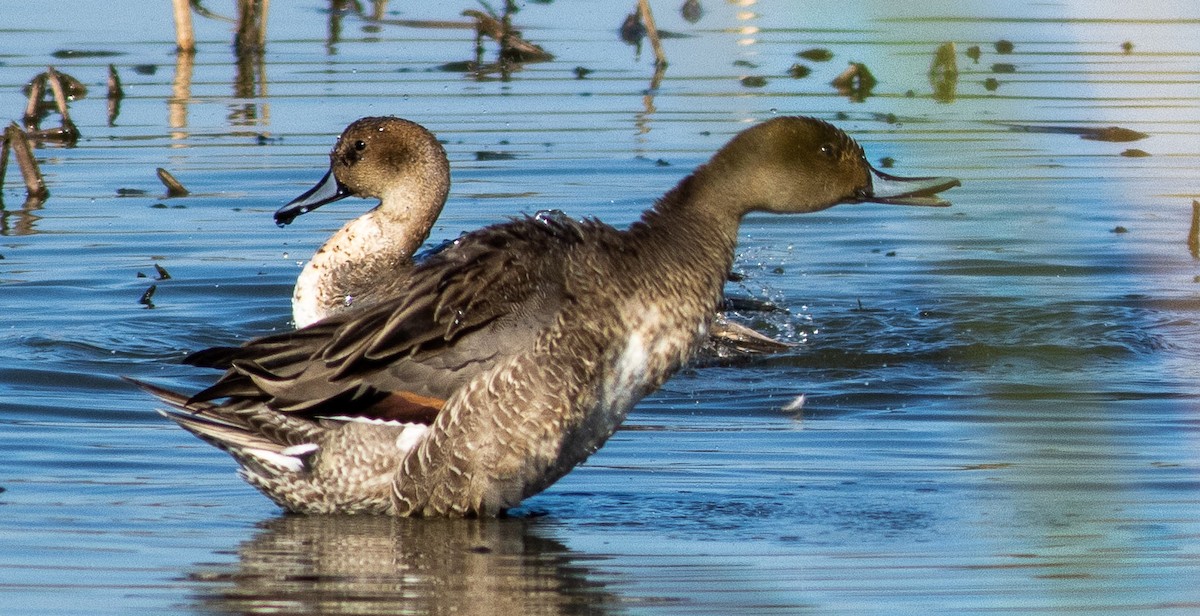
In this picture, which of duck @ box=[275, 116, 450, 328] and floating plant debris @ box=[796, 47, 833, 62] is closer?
duck @ box=[275, 116, 450, 328]

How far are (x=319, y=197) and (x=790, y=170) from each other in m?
2.77

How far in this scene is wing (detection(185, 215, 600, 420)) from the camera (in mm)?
4488

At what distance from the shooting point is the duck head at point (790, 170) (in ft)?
14.9

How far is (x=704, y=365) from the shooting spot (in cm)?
687

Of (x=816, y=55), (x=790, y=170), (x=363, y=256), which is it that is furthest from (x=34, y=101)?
(x=790, y=170)

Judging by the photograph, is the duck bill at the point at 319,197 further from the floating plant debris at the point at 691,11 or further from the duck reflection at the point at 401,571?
the floating plant debris at the point at 691,11

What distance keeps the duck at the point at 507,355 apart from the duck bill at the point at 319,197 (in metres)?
2.22

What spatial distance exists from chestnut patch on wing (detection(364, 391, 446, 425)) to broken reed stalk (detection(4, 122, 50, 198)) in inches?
202

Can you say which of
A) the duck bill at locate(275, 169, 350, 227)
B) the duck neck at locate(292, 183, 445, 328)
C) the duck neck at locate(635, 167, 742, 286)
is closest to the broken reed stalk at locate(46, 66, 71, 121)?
the duck bill at locate(275, 169, 350, 227)

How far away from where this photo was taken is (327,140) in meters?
10.5

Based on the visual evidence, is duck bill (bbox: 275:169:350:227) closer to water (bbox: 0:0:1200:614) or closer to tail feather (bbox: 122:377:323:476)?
water (bbox: 0:0:1200:614)

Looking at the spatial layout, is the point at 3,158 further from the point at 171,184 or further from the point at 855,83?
the point at 855,83

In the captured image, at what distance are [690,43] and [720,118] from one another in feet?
3.20

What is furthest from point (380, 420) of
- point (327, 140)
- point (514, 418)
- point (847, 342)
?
point (327, 140)
